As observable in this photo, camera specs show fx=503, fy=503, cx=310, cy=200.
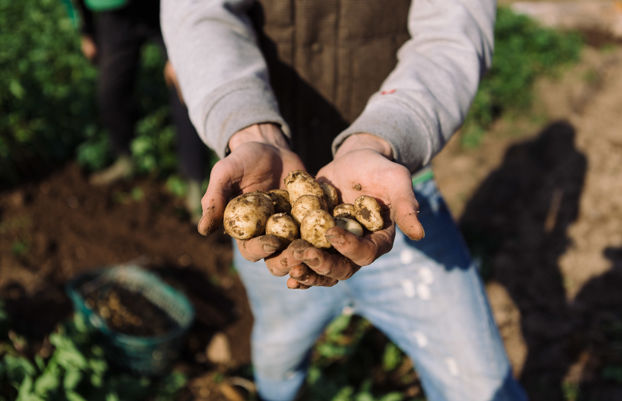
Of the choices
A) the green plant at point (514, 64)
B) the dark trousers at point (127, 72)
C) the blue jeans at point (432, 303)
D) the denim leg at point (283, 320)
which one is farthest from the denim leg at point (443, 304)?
the green plant at point (514, 64)

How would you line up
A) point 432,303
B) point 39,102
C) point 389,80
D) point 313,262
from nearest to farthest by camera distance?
point 313,262, point 389,80, point 432,303, point 39,102

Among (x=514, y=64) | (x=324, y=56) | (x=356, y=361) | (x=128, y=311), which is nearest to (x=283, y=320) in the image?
(x=324, y=56)

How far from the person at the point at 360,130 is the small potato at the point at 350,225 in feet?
0.32

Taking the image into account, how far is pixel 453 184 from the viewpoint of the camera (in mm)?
4609

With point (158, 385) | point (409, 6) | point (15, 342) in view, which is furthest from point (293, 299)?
point (15, 342)

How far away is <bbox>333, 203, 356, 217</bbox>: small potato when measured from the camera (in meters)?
1.62

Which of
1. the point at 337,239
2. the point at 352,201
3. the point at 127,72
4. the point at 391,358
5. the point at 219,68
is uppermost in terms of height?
the point at 219,68

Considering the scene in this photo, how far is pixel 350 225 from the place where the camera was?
60.8 inches

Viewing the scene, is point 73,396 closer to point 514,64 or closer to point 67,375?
point 67,375

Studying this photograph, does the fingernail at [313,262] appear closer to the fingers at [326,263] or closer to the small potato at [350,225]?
the fingers at [326,263]

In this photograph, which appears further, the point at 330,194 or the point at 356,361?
the point at 356,361

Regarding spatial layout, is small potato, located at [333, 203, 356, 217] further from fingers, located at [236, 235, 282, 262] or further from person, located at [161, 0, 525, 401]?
fingers, located at [236, 235, 282, 262]

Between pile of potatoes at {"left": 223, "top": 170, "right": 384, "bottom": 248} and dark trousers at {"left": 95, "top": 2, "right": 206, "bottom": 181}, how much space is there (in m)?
2.22

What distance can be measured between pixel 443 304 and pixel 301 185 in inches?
28.9
